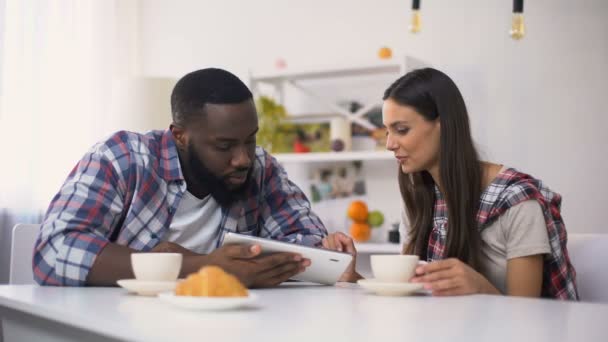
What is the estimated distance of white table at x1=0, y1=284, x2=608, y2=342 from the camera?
2.56 ft

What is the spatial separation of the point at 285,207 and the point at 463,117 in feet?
1.67

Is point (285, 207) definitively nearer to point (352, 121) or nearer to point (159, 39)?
point (352, 121)

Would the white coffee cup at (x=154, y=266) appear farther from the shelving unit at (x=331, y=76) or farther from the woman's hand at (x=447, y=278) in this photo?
the shelving unit at (x=331, y=76)

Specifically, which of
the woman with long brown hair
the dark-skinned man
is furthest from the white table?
the woman with long brown hair

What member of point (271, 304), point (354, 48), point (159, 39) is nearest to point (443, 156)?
point (271, 304)

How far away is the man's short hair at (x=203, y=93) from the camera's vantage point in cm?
176

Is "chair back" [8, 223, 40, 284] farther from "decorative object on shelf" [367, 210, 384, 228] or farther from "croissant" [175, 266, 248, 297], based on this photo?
"decorative object on shelf" [367, 210, 384, 228]

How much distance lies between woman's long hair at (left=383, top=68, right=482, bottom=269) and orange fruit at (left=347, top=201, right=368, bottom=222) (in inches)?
60.5

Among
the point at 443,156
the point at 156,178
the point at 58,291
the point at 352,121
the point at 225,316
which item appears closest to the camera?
the point at 225,316

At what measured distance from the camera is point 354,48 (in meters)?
3.74

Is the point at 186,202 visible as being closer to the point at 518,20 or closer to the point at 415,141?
the point at 415,141

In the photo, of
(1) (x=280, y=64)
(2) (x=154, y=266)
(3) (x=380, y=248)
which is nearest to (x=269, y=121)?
(1) (x=280, y=64)

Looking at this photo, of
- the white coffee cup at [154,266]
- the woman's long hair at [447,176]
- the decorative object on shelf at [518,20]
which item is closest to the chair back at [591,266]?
the woman's long hair at [447,176]

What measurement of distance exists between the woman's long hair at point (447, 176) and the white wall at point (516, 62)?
116 cm
